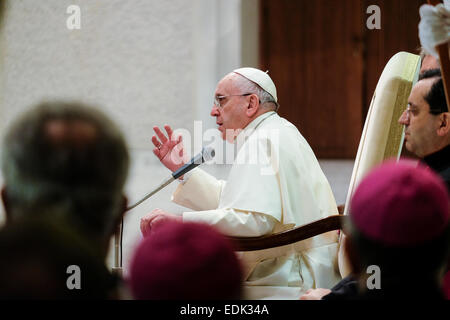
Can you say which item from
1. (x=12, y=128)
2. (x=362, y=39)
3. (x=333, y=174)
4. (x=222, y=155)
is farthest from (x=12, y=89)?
(x=362, y=39)

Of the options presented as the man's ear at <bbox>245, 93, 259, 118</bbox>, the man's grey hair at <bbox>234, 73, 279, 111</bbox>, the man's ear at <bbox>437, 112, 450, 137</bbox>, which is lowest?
the man's ear at <bbox>437, 112, 450, 137</bbox>

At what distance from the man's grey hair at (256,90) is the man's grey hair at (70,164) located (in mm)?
1875

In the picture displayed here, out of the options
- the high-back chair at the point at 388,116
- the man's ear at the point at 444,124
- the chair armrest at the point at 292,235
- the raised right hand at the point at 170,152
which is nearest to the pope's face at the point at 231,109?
the raised right hand at the point at 170,152

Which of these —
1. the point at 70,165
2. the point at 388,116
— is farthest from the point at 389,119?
the point at 70,165

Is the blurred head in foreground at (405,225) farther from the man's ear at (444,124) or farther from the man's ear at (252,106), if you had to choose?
the man's ear at (252,106)

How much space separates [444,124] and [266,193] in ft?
2.52

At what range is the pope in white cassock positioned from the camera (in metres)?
2.43

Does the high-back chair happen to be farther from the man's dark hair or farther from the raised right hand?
the raised right hand

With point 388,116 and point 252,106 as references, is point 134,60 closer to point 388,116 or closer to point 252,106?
point 252,106

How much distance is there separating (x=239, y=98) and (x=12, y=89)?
107cm

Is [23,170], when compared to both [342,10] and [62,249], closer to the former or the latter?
[62,249]

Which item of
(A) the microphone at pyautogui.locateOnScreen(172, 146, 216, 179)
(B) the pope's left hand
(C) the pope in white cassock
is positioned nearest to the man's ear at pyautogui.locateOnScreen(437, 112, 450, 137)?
(C) the pope in white cassock

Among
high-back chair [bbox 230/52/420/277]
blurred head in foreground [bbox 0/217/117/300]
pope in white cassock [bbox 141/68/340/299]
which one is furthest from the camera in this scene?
high-back chair [bbox 230/52/420/277]

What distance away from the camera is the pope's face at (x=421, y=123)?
2.24 meters
